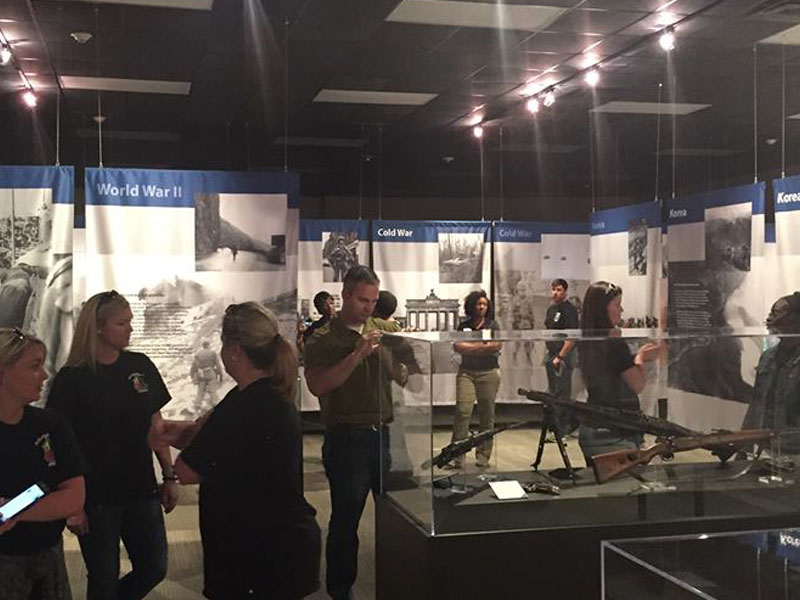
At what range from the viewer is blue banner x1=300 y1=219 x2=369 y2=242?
29.7 feet

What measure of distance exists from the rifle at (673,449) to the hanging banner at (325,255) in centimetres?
580

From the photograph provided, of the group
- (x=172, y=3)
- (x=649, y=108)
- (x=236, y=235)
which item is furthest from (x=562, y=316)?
(x=172, y=3)

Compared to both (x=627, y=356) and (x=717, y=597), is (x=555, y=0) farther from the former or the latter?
(x=717, y=597)

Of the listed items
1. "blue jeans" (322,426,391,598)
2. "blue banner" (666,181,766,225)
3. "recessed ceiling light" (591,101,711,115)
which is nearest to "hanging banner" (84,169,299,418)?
"blue jeans" (322,426,391,598)

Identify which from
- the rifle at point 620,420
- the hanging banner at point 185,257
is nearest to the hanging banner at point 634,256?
the hanging banner at point 185,257

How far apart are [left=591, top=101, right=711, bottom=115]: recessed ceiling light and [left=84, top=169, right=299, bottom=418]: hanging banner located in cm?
421

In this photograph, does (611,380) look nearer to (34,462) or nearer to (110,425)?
(110,425)

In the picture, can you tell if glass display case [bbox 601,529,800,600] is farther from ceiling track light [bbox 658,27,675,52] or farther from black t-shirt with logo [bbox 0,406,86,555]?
ceiling track light [bbox 658,27,675,52]

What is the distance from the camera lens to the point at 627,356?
3.40m

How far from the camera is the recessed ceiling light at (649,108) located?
8.29 metres

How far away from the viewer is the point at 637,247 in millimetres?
8031

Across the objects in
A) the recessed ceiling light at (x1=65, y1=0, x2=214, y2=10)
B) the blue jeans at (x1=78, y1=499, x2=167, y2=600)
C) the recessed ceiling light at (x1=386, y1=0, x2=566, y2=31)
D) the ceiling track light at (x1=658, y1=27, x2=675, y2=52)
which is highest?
the recessed ceiling light at (x1=65, y1=0, x2=214, y2=10)

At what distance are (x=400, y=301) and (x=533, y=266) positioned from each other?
1.51 m

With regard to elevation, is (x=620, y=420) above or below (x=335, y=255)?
below
